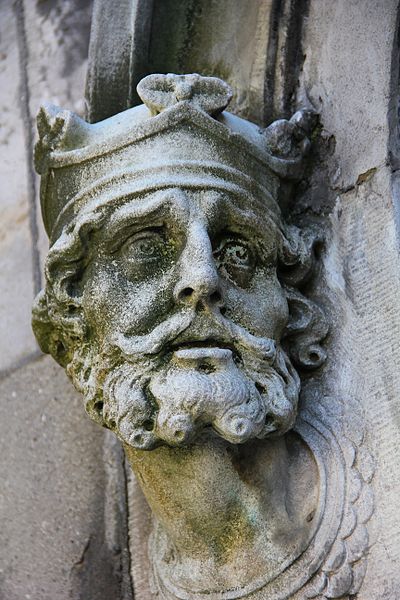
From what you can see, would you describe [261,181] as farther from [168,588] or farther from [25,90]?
[25,90]

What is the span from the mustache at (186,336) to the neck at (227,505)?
0.55 feet

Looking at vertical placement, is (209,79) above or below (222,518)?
above

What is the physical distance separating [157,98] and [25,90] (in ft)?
3.15

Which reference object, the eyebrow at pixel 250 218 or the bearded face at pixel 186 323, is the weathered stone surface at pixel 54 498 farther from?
the eyebrow at pixel 250 218

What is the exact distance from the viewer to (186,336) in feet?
5.84

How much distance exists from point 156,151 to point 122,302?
273 mm

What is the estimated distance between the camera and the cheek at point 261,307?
72.4 inches

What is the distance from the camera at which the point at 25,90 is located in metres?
2.77

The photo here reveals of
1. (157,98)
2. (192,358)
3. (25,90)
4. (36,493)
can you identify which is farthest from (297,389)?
(25,90)

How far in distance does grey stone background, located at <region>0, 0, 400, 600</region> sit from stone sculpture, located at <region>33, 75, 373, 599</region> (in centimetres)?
9

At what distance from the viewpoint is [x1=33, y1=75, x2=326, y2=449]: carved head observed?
177cm

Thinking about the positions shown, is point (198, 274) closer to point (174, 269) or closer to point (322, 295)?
point (174, 269)

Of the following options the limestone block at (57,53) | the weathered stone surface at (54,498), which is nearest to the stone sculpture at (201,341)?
the weathered stone surface at (54,498)

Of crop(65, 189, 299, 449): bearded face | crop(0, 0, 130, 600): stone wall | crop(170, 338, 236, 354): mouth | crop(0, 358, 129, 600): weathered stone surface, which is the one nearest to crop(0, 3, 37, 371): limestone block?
crop(0, 0, 130, 600): stone wall
